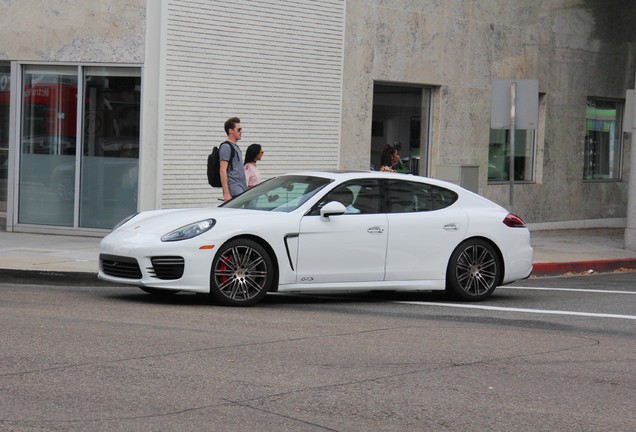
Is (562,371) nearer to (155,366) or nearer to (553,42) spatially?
(155,366)

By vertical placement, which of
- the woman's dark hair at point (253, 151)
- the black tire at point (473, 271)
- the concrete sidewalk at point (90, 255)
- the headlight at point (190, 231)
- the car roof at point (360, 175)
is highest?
the woman's dark hair at point (253, 151)

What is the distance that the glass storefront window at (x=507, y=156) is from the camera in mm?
25441

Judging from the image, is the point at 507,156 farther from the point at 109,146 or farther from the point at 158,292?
→ the point at 158,292

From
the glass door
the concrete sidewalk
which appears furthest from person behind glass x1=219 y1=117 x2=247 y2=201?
the glass door

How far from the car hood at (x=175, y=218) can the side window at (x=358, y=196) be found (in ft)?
2.70

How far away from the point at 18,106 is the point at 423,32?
316 inches

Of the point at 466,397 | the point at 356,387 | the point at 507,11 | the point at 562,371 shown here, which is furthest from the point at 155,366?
the point at 507,11

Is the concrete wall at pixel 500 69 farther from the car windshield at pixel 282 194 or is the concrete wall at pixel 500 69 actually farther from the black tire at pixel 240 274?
the black tire at pixel 240 274

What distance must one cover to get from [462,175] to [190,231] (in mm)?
11396

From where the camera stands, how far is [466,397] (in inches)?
298

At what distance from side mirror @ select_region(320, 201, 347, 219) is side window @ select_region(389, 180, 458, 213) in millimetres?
798

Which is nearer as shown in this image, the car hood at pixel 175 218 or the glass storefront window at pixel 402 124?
the car hood at pixel 175 218

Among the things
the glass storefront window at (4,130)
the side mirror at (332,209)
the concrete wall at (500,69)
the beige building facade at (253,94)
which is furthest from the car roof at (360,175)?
the concrete wall at (500,69)

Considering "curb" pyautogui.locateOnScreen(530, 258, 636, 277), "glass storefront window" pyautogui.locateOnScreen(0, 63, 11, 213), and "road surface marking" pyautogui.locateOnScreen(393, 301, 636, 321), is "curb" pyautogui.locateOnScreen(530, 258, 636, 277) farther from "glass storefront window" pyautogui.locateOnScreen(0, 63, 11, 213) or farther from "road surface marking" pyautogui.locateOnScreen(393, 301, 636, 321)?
"glass storefront window" pyautogui.locateOnScreen(0, 63, 11, 213)
